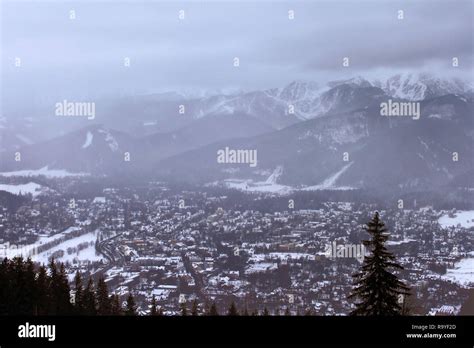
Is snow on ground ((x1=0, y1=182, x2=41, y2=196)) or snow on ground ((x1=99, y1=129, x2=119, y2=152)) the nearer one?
snow on ground ((x1=0, y1=182, x2=41, y2=196))

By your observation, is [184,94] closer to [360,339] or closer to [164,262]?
[164,262]

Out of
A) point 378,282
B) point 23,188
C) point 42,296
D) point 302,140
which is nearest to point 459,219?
point 302,140

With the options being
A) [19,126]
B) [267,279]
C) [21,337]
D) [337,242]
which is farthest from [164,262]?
[19,126]

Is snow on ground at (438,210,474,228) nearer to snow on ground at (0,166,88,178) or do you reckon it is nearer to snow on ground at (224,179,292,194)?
snow on ground at (224,179,292,194)

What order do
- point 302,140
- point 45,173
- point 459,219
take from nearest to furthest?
point 459,219, point 45,173, point 302,140

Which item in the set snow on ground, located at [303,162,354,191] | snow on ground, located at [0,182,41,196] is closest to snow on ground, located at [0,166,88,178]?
snow on ground, located at [0,182,41,196]

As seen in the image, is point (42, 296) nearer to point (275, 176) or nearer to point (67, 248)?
point (67, 248)

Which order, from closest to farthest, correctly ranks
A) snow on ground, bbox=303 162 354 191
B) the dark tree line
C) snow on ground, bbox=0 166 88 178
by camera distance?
the dark tree line, snow on ground, bbox=0 166 88 178, snow on ground, bbox=303 162 354 191
